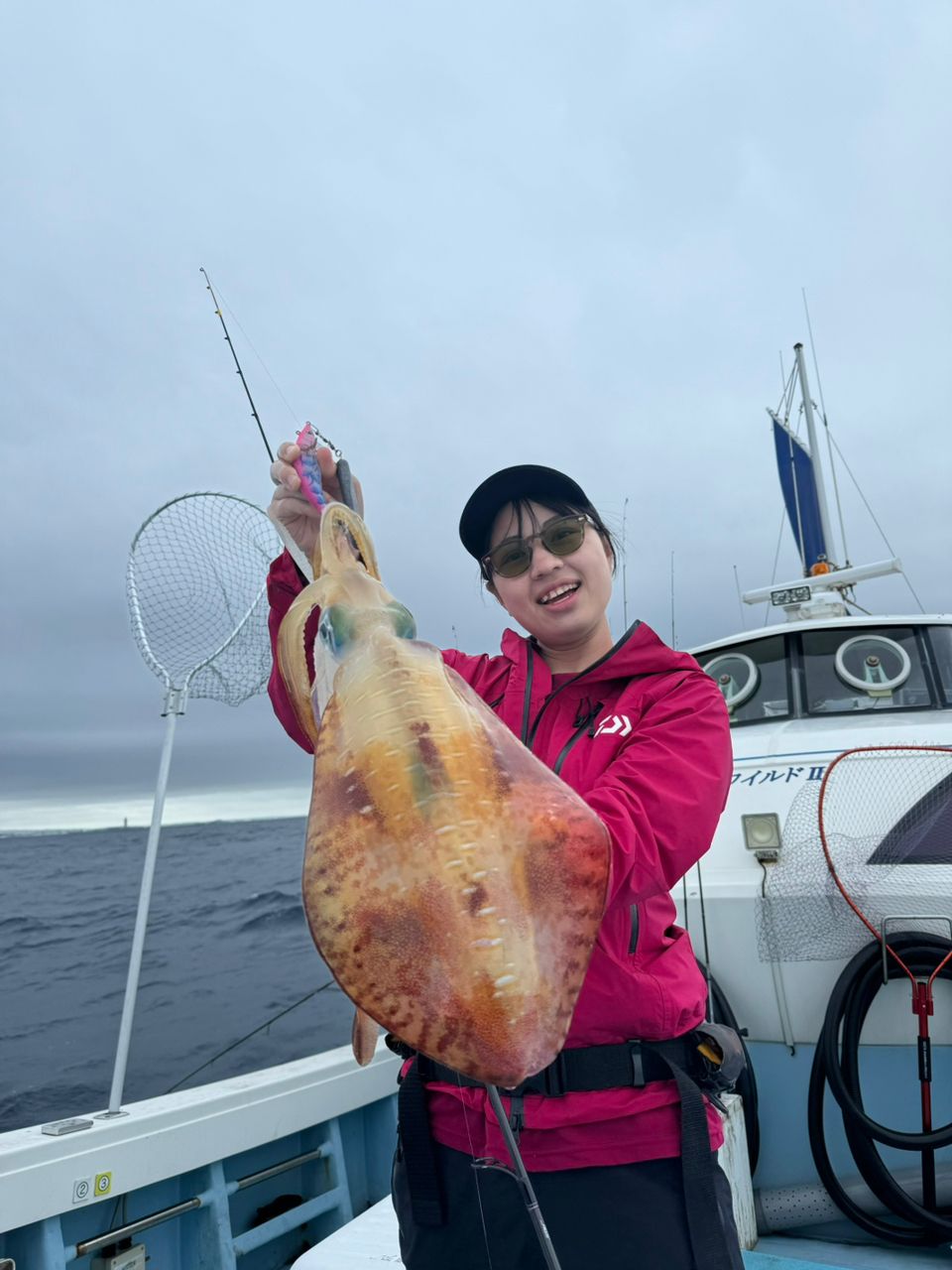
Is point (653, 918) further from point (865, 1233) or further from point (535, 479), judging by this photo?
point (865, 1233)

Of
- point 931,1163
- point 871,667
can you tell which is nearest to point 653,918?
point 931,1163

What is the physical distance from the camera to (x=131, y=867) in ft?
188

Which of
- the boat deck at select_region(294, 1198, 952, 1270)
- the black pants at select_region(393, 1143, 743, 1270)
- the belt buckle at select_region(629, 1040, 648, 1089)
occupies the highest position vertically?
the belt buckle at select_region(629, 1040, 648, 1089)

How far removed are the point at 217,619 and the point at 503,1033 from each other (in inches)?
157

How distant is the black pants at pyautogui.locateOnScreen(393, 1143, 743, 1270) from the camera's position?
1881 millimetres

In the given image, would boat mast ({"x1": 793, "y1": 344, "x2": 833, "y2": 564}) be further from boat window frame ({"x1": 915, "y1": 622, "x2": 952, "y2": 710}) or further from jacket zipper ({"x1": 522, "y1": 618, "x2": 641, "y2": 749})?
jacket zipper ({"x1": 522, "y1": 618, "x2": 641, "y2": 749})

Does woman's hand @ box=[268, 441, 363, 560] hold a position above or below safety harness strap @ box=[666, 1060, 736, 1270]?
above

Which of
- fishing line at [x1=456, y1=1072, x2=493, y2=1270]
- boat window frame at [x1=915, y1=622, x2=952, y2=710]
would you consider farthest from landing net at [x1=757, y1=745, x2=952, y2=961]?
fishing line at [x1=456, y1=1072, x2=493, y2=1270]

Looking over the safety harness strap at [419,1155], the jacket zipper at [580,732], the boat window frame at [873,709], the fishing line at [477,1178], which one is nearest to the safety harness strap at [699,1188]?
the fishing line at [477,1178]

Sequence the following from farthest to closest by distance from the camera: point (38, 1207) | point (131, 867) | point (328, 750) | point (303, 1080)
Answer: point (131, 867), point (303, 1080), point (38, 1207), point (328, 750)

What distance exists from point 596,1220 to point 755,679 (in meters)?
5.84

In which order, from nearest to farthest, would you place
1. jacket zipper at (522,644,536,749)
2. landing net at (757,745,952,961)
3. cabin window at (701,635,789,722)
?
jacket zipper at (522,644,536,749), landing net at (757,745,952,961), cabin window at (701,635,789,722)

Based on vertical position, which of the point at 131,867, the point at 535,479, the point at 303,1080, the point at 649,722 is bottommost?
the point at 131,867

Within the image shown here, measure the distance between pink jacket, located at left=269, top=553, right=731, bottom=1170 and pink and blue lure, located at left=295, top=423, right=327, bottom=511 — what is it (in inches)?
10.9
